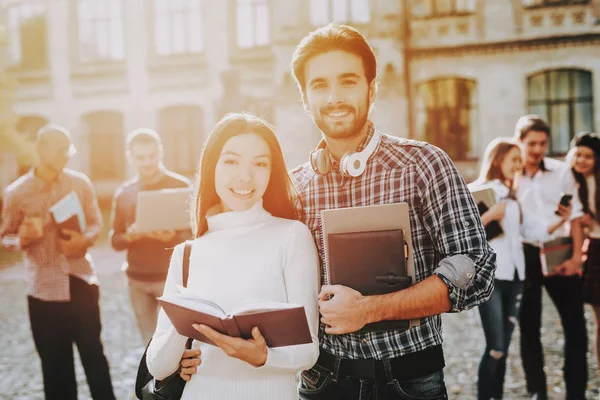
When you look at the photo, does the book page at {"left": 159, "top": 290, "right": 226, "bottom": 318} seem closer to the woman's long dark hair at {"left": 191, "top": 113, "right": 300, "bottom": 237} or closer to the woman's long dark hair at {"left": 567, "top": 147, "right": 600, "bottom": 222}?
the woman's long dark hair at {"left": 191, "top": 113, "right": 300, "bottom": 237}

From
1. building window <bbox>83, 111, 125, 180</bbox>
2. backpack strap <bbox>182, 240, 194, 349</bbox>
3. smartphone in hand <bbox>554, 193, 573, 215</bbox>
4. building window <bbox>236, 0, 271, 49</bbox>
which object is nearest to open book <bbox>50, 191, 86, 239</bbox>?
backpack strap <bbox>182, 240, 194, 349</bbox>

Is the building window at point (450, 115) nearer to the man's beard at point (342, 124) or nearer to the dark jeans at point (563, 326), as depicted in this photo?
the dark jeans at point (563, 326)

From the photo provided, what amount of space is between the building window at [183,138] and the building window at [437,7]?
298 inches

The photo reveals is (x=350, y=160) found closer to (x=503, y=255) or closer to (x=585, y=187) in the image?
(x=503, y=255)

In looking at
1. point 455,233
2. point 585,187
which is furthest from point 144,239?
point 585,187

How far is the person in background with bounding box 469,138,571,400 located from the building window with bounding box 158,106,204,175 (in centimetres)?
1628

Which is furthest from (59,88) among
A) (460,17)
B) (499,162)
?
(499,162)

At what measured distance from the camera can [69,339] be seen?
4.29 metres

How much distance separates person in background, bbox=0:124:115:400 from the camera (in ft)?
13.8

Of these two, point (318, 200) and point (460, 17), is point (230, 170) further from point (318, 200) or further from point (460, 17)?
point (460, 17)

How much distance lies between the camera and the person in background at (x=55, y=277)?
4199 mm

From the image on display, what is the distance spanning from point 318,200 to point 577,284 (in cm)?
316

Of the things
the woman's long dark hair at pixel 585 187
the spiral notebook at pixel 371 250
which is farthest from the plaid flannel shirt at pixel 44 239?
the woman's long dark hair at pixel 585 187

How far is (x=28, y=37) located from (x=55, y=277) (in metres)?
19.9
